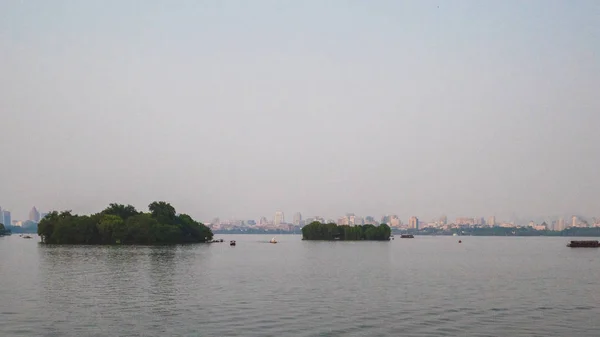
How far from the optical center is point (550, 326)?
1524 inches

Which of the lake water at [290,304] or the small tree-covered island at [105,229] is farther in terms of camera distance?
the small tree-covered island at [105,229]

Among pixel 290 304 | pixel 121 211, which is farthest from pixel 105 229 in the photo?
pixel 290 304

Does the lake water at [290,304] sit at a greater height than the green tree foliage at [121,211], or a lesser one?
lesser

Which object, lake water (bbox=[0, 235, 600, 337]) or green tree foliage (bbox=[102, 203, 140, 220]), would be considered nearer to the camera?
lake water (bbox=[0, 235, 600, 337])

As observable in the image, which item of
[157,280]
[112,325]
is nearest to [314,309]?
[112,325]

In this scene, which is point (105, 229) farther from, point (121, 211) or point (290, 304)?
point (290, 304)

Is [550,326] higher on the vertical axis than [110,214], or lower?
lower

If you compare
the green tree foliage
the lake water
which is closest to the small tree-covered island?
the green tree foliage

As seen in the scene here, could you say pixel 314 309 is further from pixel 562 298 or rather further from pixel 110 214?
pixel 110 214

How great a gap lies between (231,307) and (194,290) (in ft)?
41.2

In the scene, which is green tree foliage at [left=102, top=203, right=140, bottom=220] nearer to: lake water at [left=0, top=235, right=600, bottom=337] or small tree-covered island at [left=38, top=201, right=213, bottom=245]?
small tree-covered island at [left=38, top=201, right=213, bottom=245]

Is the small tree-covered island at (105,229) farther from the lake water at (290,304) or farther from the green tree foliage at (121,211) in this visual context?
the lake water at (290,304)

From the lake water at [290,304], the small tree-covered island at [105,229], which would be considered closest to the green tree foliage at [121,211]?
the small tree-covered island at [105,229]

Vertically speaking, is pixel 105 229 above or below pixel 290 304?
above
